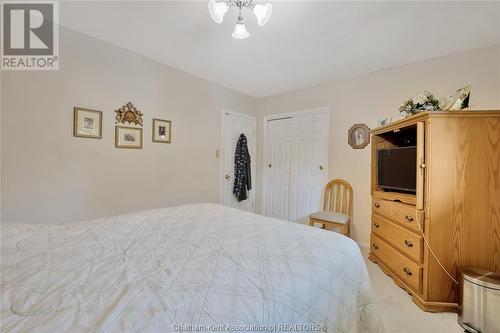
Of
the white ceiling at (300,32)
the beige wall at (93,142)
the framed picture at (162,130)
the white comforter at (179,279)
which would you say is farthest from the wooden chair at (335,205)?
the framed picture at (162,130)

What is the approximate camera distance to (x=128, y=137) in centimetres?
241

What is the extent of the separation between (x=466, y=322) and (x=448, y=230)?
61 centimetres

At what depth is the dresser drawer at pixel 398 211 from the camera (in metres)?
1.83

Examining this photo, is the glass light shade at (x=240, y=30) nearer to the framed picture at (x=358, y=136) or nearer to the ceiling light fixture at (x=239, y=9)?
the ceiling light fixture at (x=239, y=9)

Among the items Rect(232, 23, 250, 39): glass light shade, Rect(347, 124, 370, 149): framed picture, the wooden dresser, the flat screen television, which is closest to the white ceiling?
Rect(232, 23, 250, 39): glass light shade

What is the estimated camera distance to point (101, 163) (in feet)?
7.25

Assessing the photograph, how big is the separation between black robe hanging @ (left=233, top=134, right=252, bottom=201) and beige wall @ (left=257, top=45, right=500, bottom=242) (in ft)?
3.40

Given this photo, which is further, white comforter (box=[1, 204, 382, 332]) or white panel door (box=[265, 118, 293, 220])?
white panel door (box=[265, 118, 293, 220])

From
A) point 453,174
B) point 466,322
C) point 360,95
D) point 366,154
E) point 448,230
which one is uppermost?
point 360,95

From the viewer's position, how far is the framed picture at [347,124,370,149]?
112 inches

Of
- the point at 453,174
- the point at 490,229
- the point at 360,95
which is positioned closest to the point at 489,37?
the point at 360,95

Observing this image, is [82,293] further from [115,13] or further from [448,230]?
[448,230]

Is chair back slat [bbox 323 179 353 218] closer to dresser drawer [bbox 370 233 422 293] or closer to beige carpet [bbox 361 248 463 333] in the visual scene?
dresser drawer [bbox 370 233 422 293]

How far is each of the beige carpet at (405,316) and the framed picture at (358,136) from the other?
1.71 metres
